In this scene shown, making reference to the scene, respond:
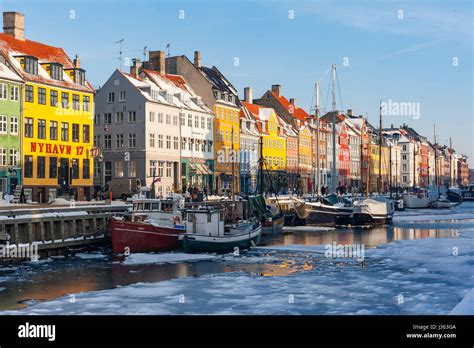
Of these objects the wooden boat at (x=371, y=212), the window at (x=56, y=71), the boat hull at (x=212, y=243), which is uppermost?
the window at (x=56, y=71)

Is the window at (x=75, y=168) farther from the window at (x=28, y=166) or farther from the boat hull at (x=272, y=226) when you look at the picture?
the boat hull at (x=272, y=226)

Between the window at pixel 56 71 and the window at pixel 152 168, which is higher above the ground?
the window at pixel 56 71

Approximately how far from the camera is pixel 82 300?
20.6 metres

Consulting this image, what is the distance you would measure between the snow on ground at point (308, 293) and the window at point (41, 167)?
31.9m

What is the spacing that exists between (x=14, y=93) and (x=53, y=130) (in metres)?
5.49

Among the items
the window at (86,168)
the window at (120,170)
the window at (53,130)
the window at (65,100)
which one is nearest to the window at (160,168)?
the window at (120,170)

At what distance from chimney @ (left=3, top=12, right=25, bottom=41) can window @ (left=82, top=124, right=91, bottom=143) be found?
10.1 m

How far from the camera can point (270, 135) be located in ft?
316

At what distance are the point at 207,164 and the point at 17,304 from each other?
5883cm

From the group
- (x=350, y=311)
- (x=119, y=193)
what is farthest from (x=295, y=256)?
(x=119, y=193)

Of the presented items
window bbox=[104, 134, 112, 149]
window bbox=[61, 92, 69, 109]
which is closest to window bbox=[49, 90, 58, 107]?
window bbox=[61, 92, 69, 109]

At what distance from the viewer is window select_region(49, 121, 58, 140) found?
56.1m

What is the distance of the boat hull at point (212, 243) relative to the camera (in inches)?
1435

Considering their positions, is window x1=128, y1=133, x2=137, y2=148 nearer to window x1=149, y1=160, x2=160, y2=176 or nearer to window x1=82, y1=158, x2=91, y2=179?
window x1=149, y1=160, x2=160, y2=176
